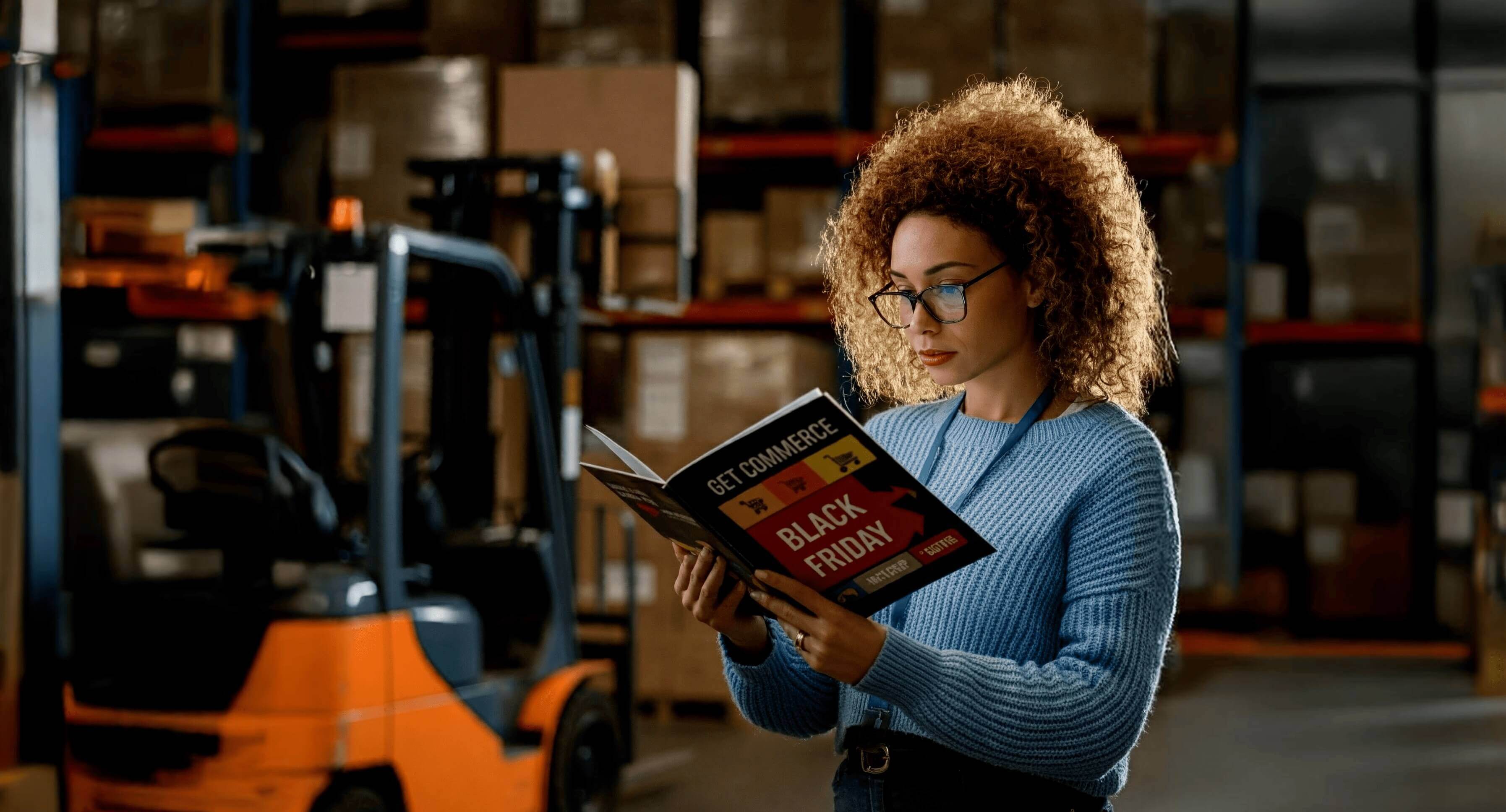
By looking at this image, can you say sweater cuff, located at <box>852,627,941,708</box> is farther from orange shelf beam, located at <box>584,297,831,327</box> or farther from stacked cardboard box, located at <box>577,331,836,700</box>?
orange shelf beam, located at <box>584,297,831,327</box>

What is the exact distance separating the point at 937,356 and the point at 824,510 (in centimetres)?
25

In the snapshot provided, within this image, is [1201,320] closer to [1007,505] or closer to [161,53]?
[161,53]

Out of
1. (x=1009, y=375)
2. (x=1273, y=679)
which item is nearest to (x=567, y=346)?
(x=1009, y=375)

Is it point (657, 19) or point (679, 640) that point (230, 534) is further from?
point (657, 19)

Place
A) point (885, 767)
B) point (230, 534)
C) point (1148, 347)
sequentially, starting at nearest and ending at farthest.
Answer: point (885, 767)
point (1148, 347)
point (230, 534)

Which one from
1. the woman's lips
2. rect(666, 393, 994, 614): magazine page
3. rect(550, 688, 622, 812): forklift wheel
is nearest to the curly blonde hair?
the woman's lips

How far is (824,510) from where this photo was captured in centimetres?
143

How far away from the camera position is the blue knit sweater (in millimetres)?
1413

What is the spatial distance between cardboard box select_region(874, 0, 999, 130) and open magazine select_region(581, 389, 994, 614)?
5.45 metres

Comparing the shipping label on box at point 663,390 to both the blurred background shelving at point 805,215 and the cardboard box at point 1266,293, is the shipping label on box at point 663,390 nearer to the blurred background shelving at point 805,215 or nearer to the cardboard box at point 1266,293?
the blurred background shelving at point 805,215

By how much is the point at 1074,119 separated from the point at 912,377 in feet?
1.28

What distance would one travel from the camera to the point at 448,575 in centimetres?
420

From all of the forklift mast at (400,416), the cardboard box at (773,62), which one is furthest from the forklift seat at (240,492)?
the cardboard box at (773,62)

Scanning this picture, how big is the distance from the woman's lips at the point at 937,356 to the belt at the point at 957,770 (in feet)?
1.30
